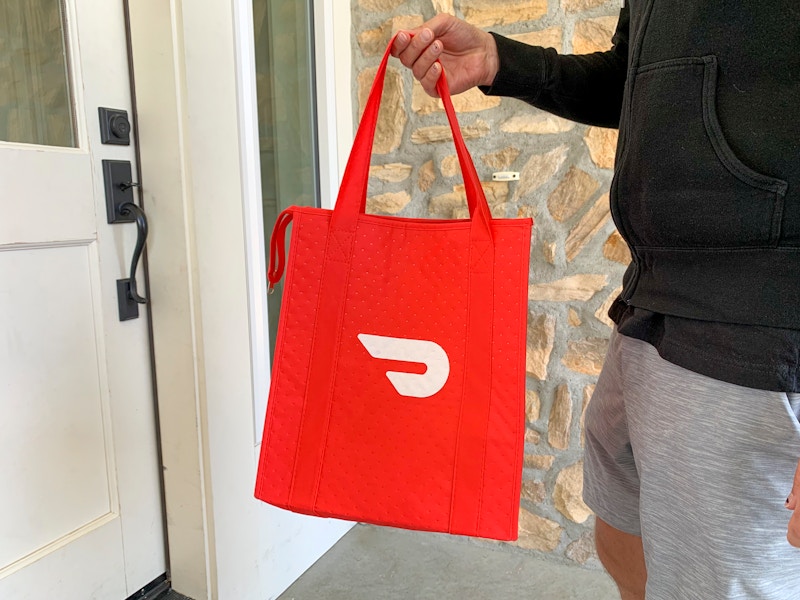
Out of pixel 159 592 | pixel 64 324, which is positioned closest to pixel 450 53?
pixel 64 324

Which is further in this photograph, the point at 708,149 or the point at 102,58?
the point at 102,58

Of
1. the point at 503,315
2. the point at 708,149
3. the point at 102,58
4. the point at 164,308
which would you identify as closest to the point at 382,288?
the point at 503,315

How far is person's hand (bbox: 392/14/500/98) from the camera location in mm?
812

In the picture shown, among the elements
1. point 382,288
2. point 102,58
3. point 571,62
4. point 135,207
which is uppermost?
point 102,58

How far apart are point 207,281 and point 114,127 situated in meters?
0.39

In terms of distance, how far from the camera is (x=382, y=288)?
0.80 m

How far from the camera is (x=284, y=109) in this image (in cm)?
162

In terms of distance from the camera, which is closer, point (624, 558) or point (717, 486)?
point (717, 486)

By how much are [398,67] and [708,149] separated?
1270 mm

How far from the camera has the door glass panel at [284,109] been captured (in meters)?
1.53

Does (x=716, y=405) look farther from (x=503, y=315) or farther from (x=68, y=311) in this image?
(x=68, y=311)

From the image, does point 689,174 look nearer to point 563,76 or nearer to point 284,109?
point 563,76

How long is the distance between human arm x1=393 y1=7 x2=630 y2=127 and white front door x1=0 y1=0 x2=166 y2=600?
0.78 meters

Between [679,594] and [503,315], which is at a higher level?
[503,315]
